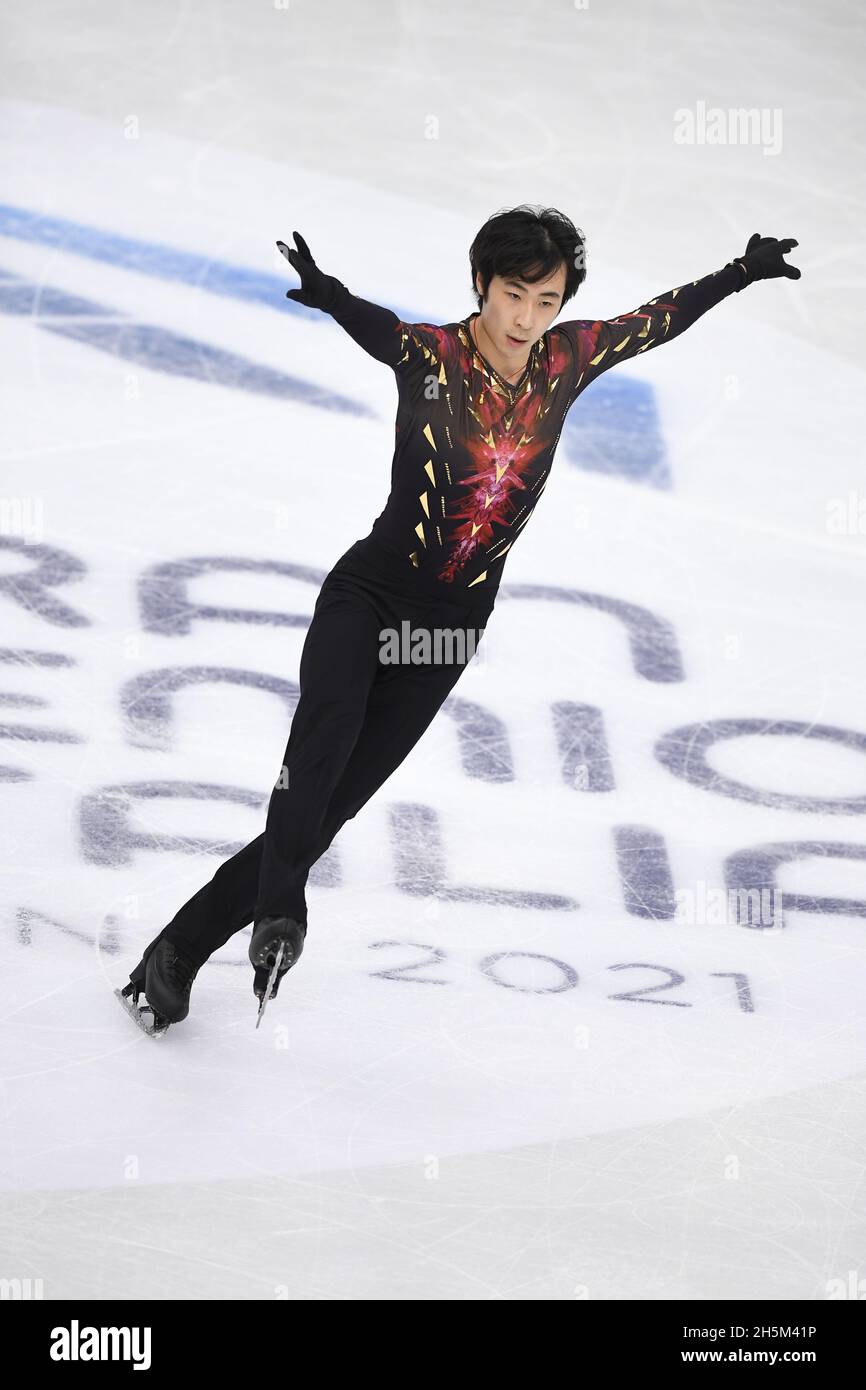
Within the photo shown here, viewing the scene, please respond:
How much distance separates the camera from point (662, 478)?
267 inches

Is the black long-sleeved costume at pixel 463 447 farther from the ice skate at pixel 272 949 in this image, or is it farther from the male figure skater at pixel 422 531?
the ice skate at pixel 272 949

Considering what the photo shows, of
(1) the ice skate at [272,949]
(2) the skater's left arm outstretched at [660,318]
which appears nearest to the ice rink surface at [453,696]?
(1) the ice skate at [272,949]

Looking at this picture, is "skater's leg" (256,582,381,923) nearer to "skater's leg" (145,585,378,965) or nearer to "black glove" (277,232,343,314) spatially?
"skater's leg" (145,585,378,965)

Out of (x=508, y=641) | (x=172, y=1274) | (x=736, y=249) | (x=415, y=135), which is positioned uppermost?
(x=415, y=135)

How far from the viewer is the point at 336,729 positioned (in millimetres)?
3234

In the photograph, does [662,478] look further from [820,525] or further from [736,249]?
[736,249]

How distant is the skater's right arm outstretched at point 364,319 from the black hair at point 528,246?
0.62 ft

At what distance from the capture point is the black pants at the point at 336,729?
10.5 feet

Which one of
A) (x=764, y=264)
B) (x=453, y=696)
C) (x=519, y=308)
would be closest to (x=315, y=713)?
(x=519, y=308)

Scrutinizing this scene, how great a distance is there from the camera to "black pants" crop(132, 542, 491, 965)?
3.20m

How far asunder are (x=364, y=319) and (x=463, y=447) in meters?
0.36

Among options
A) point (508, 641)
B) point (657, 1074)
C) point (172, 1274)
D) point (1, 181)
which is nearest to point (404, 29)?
point (1, 181)

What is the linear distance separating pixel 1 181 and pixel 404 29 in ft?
8.78

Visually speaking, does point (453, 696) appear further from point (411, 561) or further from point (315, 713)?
point (315, 713)
